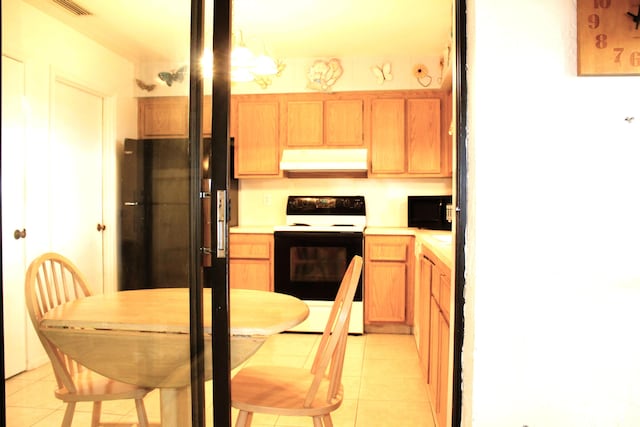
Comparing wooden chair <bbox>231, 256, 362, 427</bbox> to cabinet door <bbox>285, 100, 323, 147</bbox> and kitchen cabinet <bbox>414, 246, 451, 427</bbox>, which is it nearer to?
kitchen cabinet <bbox>414, 246, 451, 427</bbox>

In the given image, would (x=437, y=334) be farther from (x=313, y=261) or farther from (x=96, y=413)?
(x=313, y=261)

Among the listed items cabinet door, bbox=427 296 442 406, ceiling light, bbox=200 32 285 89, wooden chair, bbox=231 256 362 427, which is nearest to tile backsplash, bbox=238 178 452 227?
ceiling light, bbox=200 32 285 89

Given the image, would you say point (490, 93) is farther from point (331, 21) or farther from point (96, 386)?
point (331, 21)

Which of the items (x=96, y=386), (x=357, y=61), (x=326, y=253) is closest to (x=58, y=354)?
(x=96, y=386)

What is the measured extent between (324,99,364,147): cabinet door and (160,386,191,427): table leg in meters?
3.29

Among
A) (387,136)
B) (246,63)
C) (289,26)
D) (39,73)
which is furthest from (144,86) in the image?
(387,136)

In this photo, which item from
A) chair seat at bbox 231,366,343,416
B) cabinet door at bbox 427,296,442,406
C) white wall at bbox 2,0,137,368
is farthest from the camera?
cabinet door at bbox 427,296,442,406

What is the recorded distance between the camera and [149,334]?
1.48 meters

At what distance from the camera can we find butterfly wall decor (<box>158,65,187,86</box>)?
1502 millimetres

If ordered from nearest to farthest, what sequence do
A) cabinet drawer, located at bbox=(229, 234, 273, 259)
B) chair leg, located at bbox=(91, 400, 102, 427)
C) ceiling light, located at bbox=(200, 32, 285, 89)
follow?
chair leg, located at bbox=(91, 400, 102, 427) < ceiling light, located at bbox=(200, 32, 285, 89) < cabinet drawer, located at bbox=(229, 234, 273, 259)

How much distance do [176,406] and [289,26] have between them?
3.04 metres

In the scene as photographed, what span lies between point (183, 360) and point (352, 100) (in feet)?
11.2

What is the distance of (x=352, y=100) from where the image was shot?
178 inches

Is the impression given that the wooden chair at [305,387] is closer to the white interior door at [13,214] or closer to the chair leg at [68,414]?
the chair leg at [68,414]
